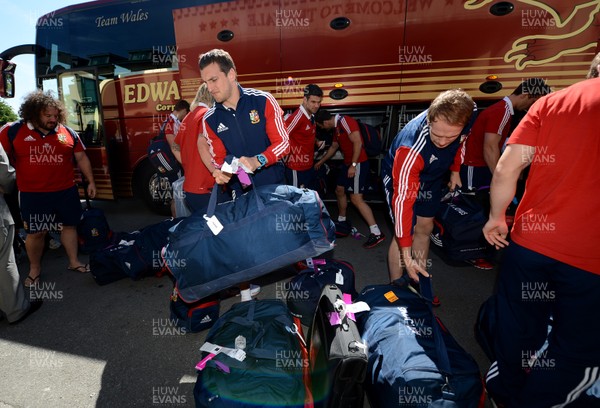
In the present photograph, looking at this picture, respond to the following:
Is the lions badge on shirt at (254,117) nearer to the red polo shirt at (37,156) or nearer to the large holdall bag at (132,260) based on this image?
the large holdall bag at (132,260)

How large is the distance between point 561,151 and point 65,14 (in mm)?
7665

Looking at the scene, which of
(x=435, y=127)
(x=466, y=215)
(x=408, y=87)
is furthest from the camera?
(x=408, y=87)

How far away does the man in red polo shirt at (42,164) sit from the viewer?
312cm

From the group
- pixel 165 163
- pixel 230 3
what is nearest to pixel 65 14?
pixel 230 3

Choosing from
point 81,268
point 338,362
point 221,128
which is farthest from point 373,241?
point 81,268

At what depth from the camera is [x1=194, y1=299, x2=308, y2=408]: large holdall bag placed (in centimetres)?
153

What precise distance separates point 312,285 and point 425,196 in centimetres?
122

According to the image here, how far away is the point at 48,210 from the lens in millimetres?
3291

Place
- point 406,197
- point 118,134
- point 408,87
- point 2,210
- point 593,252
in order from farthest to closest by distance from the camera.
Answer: point 118,134, point 408,87, point 2,210, point 406,197, point 593,252

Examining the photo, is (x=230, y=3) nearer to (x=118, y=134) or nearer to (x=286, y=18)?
(x=286, y=18)

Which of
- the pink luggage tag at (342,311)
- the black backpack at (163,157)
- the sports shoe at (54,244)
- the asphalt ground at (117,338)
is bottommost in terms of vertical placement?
the asphalt ground at (117,338)

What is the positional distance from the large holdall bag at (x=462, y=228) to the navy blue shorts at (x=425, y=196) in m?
0.61

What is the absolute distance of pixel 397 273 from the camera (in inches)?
108

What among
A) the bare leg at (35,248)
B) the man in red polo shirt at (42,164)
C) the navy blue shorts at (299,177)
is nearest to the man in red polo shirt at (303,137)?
the navy blue shorts at (299,177)
